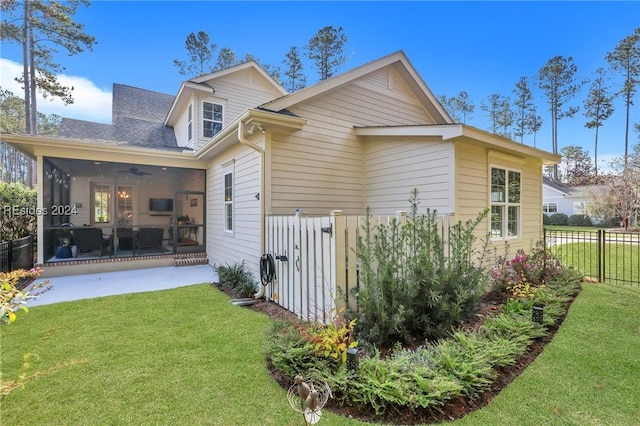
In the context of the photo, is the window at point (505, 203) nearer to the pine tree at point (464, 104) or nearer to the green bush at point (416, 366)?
the green bush at point (416, 366)

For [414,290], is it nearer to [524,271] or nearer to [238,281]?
[524,271]

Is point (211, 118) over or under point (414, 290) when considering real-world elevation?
over

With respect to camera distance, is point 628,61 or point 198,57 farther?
point 628,61

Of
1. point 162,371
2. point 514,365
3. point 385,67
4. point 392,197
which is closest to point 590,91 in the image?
point 385,67

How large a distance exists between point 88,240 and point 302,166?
22.0 ft

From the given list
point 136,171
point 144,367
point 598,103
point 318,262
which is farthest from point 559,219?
point 144,367

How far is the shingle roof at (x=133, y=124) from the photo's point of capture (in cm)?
1081

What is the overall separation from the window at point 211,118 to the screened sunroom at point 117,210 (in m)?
1.62

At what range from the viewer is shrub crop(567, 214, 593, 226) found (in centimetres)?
2528

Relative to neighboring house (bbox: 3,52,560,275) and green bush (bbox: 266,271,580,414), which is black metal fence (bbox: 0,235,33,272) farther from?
green bush (bbox: 266,271,580,414)

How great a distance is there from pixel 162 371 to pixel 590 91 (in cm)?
4067

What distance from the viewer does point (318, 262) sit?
4.06m

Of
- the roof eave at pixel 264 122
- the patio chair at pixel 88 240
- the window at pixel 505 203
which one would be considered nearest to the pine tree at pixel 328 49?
the roof eave at pixel 264 122

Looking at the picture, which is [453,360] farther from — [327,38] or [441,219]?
[327,38]
